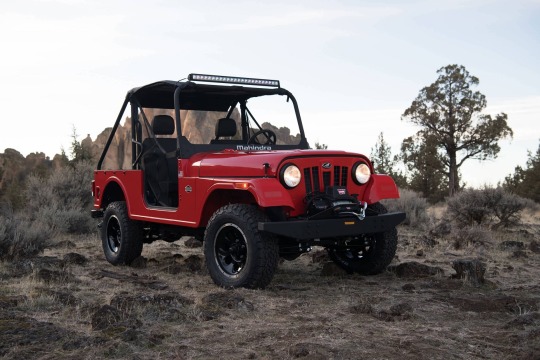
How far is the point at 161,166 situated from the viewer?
25.7 feet

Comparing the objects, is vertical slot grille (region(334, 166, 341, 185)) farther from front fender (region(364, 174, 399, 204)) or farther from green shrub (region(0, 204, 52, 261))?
green shrub (region(0, 204, 52, 261))

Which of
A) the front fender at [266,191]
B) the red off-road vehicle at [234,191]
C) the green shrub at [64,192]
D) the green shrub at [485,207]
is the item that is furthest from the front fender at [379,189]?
the green shrub at [64,192]

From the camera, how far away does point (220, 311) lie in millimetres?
5387

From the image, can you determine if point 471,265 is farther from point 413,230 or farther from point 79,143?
point 79,143

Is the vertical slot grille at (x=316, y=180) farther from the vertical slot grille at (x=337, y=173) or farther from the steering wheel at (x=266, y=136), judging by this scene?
→ the steering wheel at (x=266, y=136)

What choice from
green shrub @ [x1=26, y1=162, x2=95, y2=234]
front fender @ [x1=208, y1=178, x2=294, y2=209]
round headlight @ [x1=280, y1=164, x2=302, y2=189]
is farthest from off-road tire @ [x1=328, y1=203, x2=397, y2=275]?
green shrub @ [x1=26, y1=162, x2=95, y2=234]

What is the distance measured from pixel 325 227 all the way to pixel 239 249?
985 mm

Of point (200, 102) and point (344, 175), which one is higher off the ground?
point (200, 102)

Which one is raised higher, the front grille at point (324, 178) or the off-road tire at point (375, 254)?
the front grille at point (324, 178)

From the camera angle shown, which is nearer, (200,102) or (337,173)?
(337,173)

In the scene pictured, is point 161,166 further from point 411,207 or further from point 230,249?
point 411,207

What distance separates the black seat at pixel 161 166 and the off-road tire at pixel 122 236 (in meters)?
0.65

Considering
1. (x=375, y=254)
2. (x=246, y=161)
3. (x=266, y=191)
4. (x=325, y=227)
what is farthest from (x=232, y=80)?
(x=375, y=254)

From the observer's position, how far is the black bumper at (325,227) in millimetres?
5914
